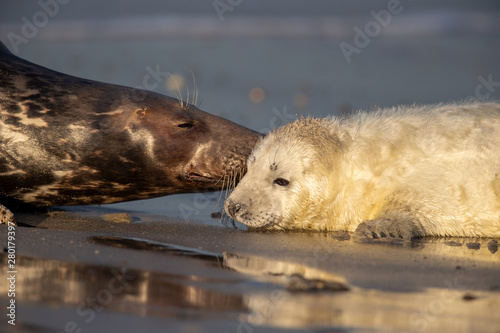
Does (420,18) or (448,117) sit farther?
(420,18)

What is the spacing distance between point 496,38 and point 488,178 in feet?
28.5

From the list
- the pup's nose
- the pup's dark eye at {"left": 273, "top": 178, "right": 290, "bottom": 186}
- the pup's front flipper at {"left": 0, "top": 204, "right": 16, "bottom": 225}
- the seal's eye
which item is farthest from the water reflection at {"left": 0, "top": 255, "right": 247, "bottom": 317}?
the seal's eye

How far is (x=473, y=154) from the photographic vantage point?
5.18 metres

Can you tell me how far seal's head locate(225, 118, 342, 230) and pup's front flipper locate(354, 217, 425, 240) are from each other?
0.50 meters

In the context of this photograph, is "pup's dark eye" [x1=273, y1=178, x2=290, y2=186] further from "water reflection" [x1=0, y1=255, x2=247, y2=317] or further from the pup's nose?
"water reflection" [x1=0, y1=255, x2=247, y2=317]

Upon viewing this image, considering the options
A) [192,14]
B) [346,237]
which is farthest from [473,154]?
[192,14]

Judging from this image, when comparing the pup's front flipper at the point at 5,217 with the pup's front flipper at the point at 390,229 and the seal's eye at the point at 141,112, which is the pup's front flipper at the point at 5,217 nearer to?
the seal's eye at the point at 141,112

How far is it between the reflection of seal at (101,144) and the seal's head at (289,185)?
0.44 metres

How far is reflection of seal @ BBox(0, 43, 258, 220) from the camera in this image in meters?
5.75

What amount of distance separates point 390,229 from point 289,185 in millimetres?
913

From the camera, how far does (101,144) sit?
19.1 feet

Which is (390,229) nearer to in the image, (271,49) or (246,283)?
(246,283)

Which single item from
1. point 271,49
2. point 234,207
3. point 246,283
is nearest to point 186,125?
point 234,207

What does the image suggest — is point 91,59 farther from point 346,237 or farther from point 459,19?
point 346,237
